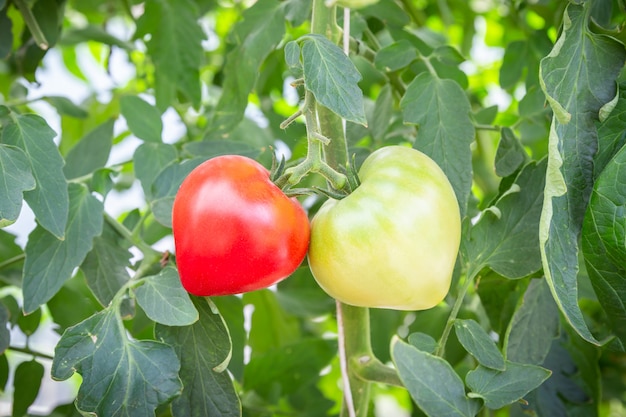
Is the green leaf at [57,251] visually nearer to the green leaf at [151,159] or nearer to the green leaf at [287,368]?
the green leaf at [151,159]

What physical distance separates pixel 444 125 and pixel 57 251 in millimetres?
337

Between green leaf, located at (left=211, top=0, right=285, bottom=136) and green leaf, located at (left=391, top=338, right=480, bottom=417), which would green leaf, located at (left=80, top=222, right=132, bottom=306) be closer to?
green leaf, located at (left=211, top=0, right=285, bottom=136)

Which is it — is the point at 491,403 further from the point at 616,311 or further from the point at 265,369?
the point at 265,369

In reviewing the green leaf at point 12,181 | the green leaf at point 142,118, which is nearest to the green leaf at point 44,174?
the green leaf at point 12,181

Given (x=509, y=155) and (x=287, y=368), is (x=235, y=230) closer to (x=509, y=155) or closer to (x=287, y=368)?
(x=509, y=155)

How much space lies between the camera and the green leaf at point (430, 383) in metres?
0.46

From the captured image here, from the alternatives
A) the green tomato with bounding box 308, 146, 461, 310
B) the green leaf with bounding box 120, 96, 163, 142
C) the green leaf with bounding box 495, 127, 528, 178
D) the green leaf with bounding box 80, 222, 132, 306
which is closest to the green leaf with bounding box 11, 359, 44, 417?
the green leaf with bounding box 80, 222, 132, 306

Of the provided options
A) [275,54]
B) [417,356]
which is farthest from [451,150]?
[275,54]

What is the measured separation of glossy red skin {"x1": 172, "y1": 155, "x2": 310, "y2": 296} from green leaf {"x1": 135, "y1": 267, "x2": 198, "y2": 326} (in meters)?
0.02

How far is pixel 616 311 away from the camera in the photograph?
1.69 ft

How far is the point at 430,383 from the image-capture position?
18.6 inches

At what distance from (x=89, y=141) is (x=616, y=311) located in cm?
56

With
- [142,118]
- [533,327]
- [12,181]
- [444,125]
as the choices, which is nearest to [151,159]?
[142,118]

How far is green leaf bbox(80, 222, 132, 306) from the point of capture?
0.63 m
